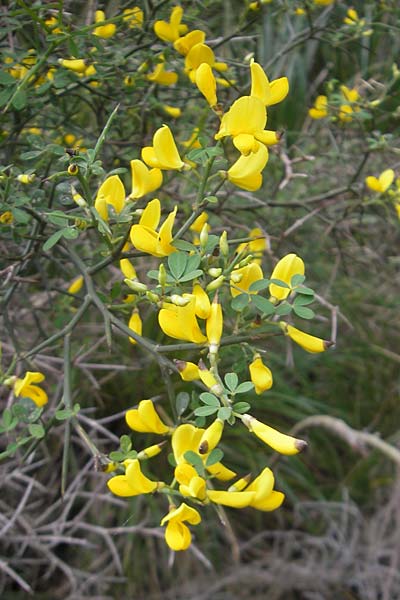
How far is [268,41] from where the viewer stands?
179cm

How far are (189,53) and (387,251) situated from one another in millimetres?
1513

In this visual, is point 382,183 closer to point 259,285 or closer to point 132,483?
point 259,285

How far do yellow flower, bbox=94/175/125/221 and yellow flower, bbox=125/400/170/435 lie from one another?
0.55ft

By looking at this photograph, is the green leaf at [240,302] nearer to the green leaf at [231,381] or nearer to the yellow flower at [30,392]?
the green leaf at [231,381]

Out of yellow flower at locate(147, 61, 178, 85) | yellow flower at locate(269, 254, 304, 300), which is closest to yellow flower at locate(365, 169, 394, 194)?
yellow flower at locate(147, 61, 178, 85)

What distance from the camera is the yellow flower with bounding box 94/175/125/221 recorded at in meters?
0.58

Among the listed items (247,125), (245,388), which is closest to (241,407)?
(245,388)

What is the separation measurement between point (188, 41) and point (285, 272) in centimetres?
31

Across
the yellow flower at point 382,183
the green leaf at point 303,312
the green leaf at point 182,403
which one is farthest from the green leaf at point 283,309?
the yellow flower at point 382,183

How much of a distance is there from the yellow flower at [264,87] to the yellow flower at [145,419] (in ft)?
0.88

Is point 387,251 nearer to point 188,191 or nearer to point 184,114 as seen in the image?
point 188,191

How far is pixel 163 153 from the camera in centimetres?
58

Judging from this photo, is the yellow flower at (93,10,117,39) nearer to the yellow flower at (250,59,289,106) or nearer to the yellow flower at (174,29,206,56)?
the yellow flower at (174,29,206,56)

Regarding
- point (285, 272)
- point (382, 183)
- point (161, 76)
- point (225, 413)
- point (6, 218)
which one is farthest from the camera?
point (382, 183)
